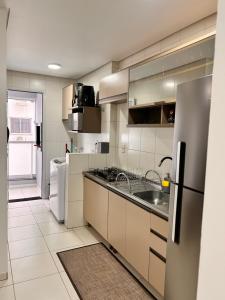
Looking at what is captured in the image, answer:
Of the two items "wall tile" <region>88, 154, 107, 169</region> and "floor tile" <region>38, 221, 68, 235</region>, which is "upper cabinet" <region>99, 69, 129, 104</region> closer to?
"wall tile" <region>88, 154, 107, 169</region>

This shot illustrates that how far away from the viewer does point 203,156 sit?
1236 millimetres

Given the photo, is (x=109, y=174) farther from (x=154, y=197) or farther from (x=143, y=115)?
(x=143, y=115)

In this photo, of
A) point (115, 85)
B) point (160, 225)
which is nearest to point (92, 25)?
point (115, 85)

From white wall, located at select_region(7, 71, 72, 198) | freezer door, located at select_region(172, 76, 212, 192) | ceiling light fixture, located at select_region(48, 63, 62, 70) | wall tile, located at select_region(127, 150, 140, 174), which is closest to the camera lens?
freezer door, located at select_region(172, 76, 212, 192)

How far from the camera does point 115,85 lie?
2865 millimetres

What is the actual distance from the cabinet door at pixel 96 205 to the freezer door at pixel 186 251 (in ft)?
4.16

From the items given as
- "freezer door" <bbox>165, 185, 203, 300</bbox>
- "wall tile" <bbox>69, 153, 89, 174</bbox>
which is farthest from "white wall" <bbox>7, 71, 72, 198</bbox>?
"freezer door" <bbox>165, 185, 203, 300</bbox>

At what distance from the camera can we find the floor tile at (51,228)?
123 inches

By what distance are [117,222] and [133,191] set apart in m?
0.40

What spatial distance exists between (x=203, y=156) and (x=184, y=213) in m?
0.39

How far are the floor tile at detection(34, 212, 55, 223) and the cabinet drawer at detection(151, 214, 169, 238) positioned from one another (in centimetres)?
213

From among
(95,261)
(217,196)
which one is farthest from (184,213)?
(95,261)

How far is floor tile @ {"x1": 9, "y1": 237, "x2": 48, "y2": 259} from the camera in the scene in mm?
2550

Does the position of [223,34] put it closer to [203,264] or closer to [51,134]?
[203,264]
